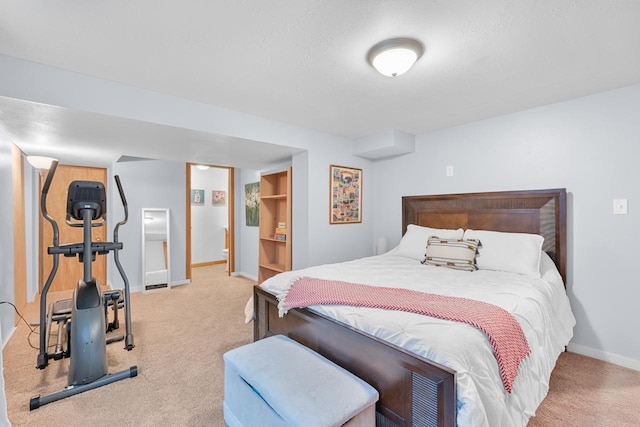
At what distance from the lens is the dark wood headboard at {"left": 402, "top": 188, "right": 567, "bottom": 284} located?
2.60 m

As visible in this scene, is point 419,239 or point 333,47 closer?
point 333,47

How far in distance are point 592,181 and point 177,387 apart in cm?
368

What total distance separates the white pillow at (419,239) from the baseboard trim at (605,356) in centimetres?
133

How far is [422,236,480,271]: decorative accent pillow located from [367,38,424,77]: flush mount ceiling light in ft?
5.37

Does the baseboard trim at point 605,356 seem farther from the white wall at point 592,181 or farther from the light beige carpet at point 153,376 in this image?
the light beige carpet at point 153,376

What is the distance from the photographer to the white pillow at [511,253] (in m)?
2.36

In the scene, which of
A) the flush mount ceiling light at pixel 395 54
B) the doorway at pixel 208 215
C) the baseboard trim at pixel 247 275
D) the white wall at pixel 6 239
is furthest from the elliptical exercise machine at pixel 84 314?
the doorway at pixel 208 215

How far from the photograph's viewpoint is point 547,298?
2.04 meters

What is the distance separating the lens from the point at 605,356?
242 cm

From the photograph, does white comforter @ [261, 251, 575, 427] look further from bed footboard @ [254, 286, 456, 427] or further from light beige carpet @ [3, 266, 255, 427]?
light beige carpet @ [3, 266, 255, 427]

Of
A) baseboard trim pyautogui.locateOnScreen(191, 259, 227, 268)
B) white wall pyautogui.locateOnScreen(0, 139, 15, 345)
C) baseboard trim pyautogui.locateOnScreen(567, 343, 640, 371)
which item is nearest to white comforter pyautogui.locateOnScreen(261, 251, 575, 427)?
baseboard trim pyautogui.locateOnScreen(567, 343, 640, 371)

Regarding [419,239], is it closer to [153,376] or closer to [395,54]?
[395,54]

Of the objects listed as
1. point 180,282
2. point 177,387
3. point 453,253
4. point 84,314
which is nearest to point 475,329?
point 453,253

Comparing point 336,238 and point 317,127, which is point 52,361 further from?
point 317,127
